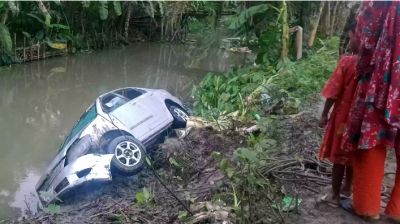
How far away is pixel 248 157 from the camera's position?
3.27m

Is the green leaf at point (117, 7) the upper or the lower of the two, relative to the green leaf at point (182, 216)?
upper

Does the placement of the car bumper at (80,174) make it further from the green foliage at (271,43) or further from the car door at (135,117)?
the green foliage at (271,43)

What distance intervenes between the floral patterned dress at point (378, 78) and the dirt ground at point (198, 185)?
0.77 metres

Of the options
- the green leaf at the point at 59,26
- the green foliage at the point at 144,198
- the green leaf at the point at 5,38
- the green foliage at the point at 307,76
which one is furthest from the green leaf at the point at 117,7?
the green foliage at the point at 144,198

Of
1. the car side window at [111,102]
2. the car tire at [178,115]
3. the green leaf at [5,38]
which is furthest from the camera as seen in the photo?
the green leaf at [5,38]

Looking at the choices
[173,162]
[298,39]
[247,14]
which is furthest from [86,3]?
[173,162]

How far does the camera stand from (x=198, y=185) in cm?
523

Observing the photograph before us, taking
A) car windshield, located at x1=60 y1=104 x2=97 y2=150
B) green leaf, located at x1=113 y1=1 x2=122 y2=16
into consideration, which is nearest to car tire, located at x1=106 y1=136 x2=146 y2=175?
car windshield, located at x1=60 y1=104 x2=97 y2=150

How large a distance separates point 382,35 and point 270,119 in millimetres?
3396

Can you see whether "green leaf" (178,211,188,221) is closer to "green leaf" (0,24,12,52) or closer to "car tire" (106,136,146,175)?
"car tire" (106,136,146,175)

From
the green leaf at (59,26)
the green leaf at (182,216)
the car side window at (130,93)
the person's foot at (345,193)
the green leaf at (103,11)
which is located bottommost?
the green leaf at (182,216)

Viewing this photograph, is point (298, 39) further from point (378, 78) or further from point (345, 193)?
point (378, 78)

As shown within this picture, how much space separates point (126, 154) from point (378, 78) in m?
3.93

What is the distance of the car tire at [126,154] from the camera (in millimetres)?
6230
